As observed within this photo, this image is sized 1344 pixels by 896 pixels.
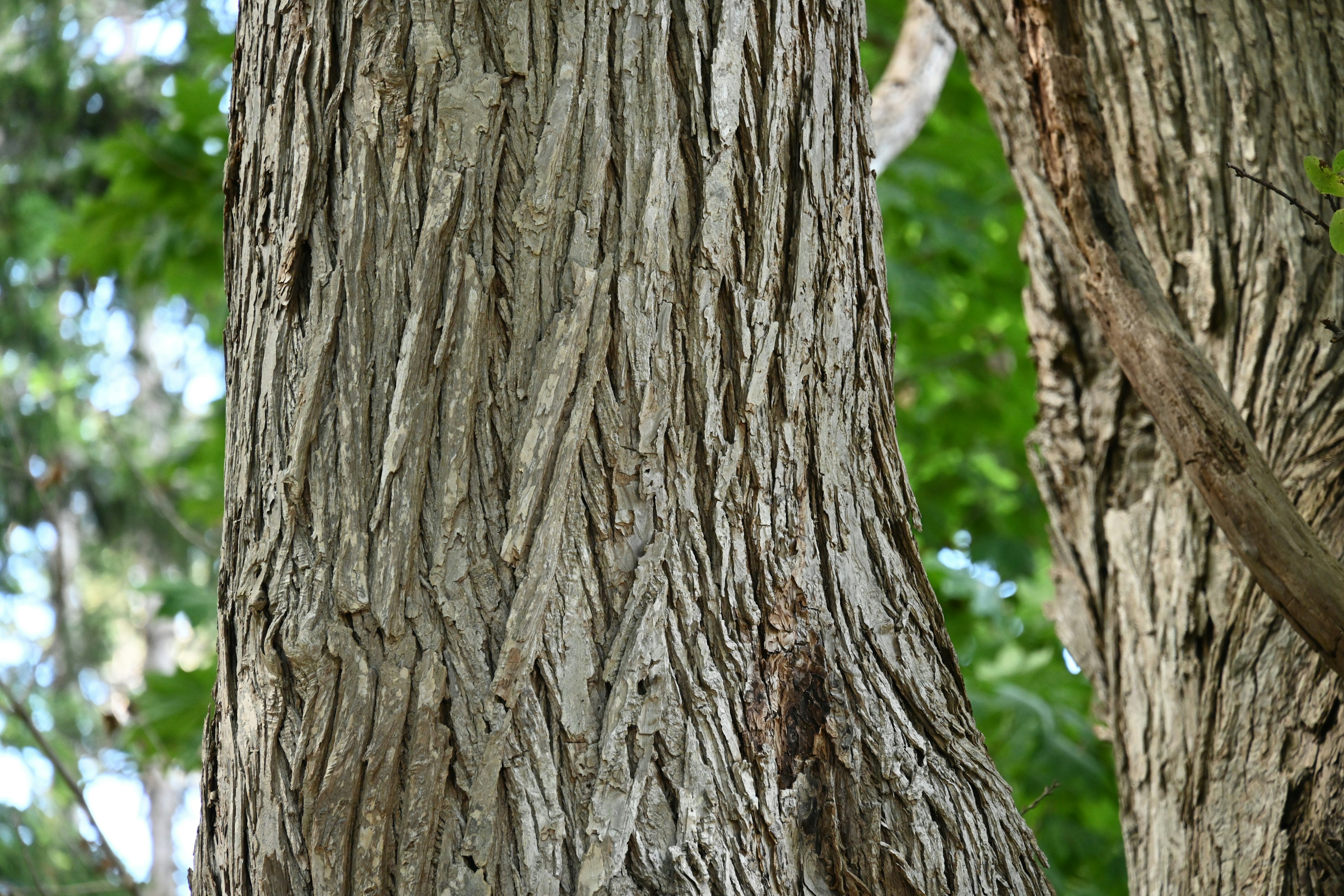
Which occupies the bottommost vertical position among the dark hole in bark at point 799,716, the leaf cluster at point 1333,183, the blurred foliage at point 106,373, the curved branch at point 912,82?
the dark hole in bark at point 799,716

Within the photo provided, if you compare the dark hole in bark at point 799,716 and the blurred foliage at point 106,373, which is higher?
the blurred foliage at point 106,373

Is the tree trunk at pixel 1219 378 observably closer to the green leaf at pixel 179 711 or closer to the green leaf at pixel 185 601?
the green leaf at pixel 179 711

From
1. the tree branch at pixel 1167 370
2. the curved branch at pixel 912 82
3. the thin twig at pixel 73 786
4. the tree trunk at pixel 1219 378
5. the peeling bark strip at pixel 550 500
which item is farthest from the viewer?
the curved branch at pixel 912 82

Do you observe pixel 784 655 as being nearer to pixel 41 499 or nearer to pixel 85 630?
pixel 41 499

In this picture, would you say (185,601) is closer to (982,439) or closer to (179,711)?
(179,711)

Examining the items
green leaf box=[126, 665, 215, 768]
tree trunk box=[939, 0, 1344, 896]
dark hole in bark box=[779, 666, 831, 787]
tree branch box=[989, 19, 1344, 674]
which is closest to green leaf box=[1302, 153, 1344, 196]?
tree branch box=[989, 19, 1344, 674]

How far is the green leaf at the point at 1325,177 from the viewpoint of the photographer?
1.28 meters

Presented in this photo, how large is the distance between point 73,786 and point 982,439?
4.65 m

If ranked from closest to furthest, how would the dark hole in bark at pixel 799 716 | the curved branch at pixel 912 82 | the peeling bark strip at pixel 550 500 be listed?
the peeling bark strip at pixel 550 500 < the dark hole in bark at pixel 799 716 < the curved branch at pixel 912 82

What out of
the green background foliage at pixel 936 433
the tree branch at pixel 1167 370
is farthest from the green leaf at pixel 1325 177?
the green background foliage at pixel 936 433

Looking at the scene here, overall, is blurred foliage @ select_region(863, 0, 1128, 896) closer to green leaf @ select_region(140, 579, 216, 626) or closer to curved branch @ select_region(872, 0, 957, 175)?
curved branch @ select_region(872, 0, 957, 175)

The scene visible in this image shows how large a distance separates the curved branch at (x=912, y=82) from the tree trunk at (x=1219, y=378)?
1.22 meters

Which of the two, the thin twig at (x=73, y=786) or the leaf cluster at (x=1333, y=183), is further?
the thin twig at (x=73, y=786)

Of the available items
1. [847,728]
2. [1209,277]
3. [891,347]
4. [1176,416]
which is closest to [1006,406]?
[1209,277]
